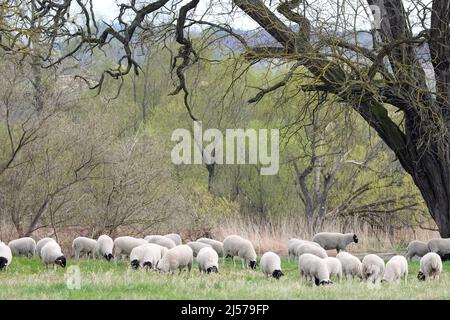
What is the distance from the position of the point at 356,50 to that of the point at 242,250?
4.70 meters

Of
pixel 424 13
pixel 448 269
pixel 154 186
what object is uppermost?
pixel 424 13

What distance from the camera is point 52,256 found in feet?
60.5

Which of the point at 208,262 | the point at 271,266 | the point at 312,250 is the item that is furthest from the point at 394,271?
the point at 208,262

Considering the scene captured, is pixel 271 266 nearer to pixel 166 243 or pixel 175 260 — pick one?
pixel 175 260

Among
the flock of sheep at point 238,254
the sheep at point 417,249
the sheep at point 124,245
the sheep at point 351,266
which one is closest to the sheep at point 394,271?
the flock of sheep at point 238,254

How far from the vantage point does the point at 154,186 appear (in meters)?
26.7

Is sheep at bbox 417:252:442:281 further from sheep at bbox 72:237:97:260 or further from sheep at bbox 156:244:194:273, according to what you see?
sheep at bbox 72:237:97:260

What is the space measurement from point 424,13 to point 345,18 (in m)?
1.84

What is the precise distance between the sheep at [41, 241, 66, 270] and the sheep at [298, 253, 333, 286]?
17.2 ft

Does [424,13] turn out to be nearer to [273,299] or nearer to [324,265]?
[324,265]

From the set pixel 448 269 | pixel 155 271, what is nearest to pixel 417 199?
pixel 448 269

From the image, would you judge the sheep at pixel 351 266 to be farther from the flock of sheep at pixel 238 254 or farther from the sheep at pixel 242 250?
the sheep at pixel 242 250

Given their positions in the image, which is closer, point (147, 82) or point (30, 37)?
point (30, 37)

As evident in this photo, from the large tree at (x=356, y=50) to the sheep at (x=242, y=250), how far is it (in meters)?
3.02
